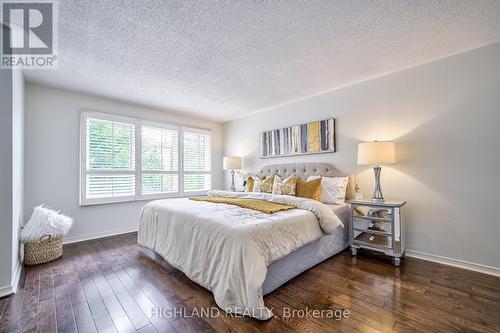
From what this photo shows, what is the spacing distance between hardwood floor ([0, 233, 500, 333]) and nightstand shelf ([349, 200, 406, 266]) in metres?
0.19

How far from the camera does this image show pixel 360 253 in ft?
9.31

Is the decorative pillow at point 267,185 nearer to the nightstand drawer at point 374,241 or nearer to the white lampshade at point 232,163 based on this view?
the white lampshade at point 232,163

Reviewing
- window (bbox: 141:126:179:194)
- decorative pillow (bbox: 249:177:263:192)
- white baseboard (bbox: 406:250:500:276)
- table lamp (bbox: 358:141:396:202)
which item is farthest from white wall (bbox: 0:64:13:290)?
white baseboard (bbox: 406:250:500:276)

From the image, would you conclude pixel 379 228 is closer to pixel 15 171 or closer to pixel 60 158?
pixel 15 171

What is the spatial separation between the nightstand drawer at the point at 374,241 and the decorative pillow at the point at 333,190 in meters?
0.53

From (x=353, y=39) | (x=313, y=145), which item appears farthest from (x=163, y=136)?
(x=353, y=39)

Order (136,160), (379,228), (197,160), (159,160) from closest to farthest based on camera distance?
(379,228) → (136,160) → (159,160) → (197,160)

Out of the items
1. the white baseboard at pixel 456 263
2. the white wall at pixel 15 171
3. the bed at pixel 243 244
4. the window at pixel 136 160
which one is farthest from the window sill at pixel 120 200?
the white baseboard at pixel 456 263

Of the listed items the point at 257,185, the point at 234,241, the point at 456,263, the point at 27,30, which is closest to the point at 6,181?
the point at 27,30

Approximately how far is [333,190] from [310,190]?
359 millimetres

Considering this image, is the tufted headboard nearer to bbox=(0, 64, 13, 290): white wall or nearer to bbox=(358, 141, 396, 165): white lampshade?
bbox=(358, 141, 396, 165): white lampshade

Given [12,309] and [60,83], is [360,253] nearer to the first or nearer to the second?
[12,309]

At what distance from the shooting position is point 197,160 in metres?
5.01

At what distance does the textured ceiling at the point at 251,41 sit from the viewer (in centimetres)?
174
